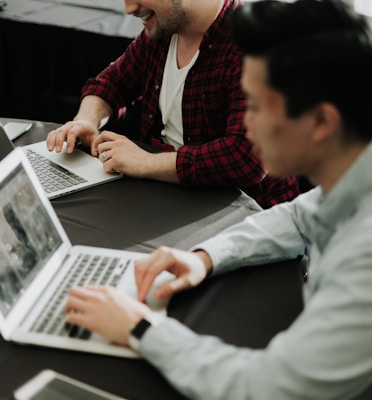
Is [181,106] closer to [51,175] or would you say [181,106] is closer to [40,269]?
[51,175]

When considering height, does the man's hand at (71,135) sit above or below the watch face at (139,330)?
above

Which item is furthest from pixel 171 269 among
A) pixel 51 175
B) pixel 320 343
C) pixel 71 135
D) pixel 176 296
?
pixel 71 135

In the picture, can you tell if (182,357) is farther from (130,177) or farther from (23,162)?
(130,177)

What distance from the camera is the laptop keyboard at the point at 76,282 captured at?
86 cm

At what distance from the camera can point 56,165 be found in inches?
54.9

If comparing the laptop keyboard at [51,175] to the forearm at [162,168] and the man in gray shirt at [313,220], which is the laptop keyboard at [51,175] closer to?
the forearm at [162,168]

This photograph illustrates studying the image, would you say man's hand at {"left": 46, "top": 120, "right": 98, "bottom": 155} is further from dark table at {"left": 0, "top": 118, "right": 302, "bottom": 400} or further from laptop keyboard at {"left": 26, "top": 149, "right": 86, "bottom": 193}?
dark table at {"left": 0, "top": 118, "right": 302, "bottom": 400}

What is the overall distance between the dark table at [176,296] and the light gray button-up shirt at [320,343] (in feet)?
0.19

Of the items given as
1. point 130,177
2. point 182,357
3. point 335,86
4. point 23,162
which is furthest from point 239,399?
point 130,177

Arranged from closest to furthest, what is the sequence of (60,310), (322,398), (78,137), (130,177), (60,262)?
(322,398) → (60,310) → (60,262) → (130,177) → (78,137)

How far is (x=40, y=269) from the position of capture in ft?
3.14

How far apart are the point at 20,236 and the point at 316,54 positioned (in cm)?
56

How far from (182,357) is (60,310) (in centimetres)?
24

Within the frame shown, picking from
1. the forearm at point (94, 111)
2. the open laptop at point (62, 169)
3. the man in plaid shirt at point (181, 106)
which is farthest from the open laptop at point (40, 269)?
the forearm at point (94, 111)
